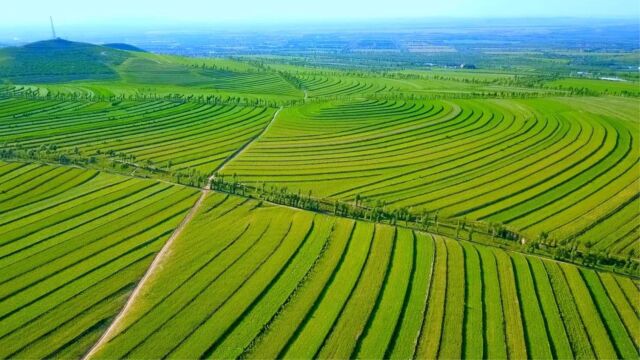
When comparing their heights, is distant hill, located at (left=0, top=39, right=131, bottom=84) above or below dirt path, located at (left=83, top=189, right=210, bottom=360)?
above

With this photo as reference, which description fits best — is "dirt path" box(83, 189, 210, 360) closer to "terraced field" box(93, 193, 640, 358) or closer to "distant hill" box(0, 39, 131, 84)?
"terraced field" box(93, 193, 640, 358)

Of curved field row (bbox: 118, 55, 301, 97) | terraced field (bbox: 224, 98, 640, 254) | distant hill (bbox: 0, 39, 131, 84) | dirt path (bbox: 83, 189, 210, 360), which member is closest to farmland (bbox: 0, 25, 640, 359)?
dirt path (bbox: 83, 189, 210, 360)

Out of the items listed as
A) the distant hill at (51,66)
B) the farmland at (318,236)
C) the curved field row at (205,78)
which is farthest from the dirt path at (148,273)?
the distant hill at (51,66)

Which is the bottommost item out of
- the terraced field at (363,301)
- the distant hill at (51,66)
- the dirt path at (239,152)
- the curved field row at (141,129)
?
the terraced field at (363,301)

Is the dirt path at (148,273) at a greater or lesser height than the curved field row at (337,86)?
lesser

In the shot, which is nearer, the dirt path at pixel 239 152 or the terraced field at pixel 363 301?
the terraced field at pixel 363 301

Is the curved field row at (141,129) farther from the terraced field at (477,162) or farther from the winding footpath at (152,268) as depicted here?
the winding footpath at (152,268)

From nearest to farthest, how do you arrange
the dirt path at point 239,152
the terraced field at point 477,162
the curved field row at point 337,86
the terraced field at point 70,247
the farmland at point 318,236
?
1. the terraced field at point 70,247
2. the farmland at point 318,236
3. the terraced field at point 477,162
4. the dirt path at point 239,152
5. the curved field row at point 337,86

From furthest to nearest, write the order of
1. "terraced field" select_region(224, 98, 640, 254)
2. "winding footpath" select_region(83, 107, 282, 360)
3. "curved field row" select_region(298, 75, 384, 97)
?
"curved field row" select_region(298, 75, 384, 97) < "terraced field" select_region(224, 98, 640, 254) < "winding footpath" select_region(83, 107, 282, 360)

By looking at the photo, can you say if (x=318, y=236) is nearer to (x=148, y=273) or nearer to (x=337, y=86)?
(x=148, y=273)
